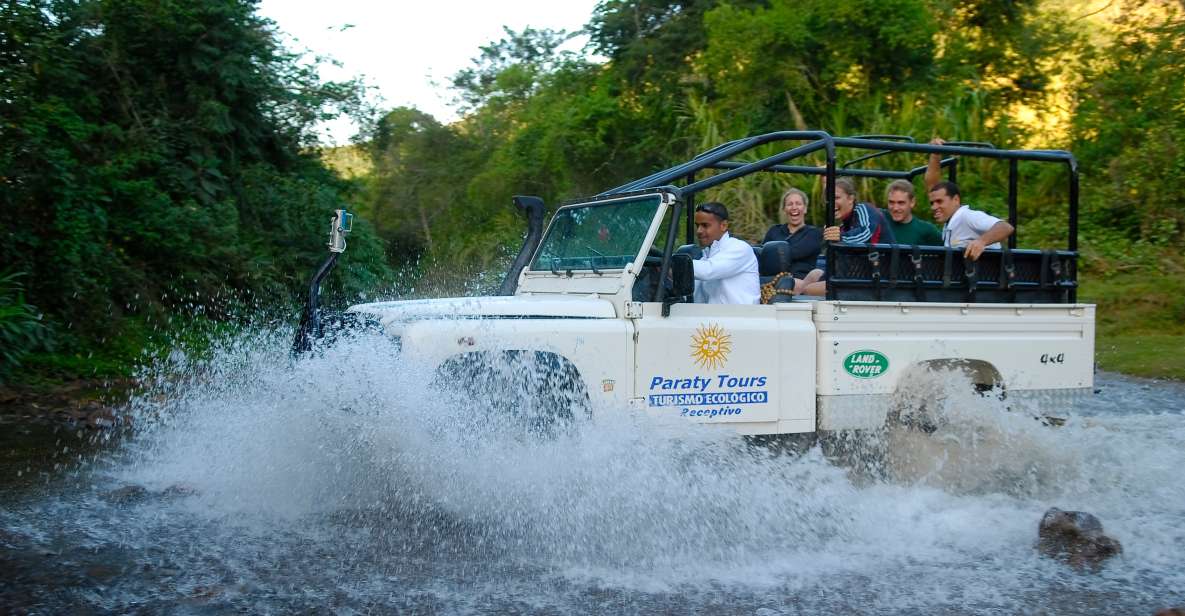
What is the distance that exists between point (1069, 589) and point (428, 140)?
25190 mm

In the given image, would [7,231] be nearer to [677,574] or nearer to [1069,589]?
[677,574]

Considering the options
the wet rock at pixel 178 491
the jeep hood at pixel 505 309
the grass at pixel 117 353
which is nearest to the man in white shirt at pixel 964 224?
the jeep hood at pixel 505 309

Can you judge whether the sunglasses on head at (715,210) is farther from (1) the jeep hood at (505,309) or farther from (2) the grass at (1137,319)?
(2) the grass at (1137,319)

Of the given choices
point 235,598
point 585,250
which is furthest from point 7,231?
point 235,598

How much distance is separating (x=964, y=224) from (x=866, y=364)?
1.58m

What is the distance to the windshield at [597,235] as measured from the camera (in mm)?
5953

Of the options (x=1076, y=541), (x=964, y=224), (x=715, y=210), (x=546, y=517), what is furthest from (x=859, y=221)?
(x=546, y=517)

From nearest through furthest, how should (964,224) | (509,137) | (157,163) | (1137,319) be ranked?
(964,224) → (157,163) → (1137,319) → (509,137)

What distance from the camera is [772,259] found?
6547 mm

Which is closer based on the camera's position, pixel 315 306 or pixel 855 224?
pixel 315 306

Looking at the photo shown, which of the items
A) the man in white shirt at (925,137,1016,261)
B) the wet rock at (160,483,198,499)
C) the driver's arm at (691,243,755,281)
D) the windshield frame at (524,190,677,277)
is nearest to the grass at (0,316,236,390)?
the wet rock at (160,483,198,499)

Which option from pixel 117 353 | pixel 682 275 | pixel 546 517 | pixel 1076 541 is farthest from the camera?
pixel 117 353

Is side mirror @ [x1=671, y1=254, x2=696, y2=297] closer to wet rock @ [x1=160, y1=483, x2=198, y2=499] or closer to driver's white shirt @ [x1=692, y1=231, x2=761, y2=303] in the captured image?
driver's white shirt @ [x1=692, y1=231, x2=761, y2=303]

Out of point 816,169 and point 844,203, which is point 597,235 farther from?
point 816,169
